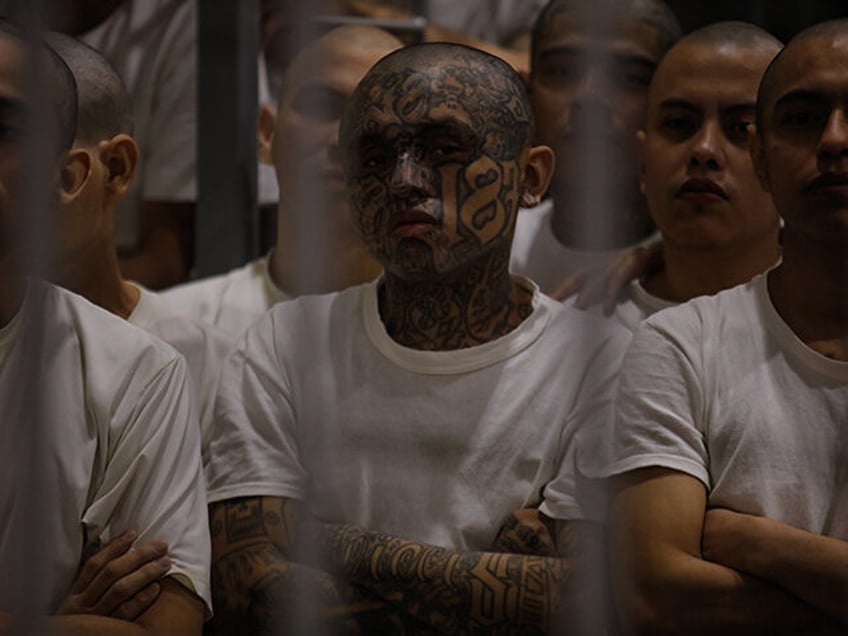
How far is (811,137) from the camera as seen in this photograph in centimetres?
182

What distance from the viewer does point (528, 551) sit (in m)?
1.82

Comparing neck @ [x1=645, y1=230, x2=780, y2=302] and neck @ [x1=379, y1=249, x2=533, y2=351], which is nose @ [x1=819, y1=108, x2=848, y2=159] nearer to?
neck @ [x1=645, y1=230, x2=780, y2=302]

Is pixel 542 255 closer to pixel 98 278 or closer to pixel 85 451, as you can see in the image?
pixel 98 278

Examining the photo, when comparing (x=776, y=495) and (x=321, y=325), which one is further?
(x=321, y=325)

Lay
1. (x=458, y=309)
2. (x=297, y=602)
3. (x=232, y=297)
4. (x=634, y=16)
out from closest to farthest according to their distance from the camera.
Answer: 1. (x=297, y=602)
2. (x=458, y=309)
3. (x=634, y=16)
4. (x=232, y=297)

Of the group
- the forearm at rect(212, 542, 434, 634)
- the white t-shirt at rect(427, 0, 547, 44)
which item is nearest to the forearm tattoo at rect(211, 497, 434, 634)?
the forearm at rect(212, 542, 434, 634)

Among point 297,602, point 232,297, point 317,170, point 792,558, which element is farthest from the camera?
point 232,297

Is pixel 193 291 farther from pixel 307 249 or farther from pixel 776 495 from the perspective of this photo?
pixel 776 495

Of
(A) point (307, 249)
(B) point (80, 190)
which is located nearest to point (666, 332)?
(A) point (307, 249)

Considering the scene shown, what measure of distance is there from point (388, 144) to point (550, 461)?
1.40 ft

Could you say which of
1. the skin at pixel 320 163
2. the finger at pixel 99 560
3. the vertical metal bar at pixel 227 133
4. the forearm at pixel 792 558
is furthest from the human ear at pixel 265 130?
the forearm at pixel 792 558

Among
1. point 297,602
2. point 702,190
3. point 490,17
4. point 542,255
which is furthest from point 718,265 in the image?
point 490,17

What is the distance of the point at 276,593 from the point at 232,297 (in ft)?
1.92

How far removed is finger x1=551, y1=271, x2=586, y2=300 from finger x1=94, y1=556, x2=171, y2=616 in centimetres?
65
